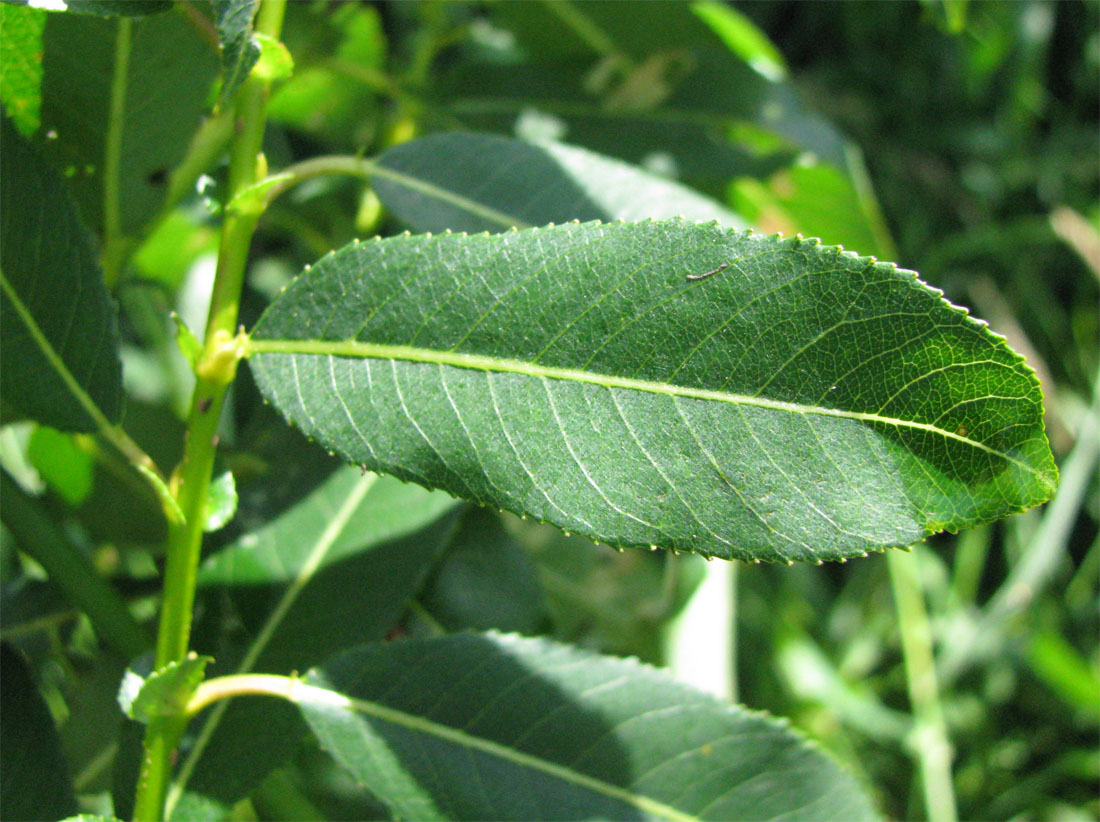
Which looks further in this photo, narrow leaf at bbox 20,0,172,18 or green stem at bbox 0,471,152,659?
green stem at bbox 0,471,152,659

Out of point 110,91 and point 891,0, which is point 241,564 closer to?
point 110,91

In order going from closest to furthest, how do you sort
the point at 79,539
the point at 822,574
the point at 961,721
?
the point at 79,539 < the point at 961,721 < the point at 822,574

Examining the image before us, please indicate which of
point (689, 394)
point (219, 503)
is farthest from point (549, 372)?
point (219, 503)

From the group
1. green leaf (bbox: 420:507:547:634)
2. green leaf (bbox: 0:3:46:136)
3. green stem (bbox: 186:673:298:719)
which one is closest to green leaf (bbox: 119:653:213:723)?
green stem (bbox: 186:673:298:719)

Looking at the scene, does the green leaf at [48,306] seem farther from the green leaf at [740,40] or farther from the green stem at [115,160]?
the green leaf at [740,40]

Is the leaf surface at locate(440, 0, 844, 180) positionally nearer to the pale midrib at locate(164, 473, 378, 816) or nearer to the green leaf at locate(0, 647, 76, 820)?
the pale midrib at locate(164, 473, 378, 816)

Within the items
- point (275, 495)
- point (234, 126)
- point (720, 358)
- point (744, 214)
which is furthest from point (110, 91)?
point (744, 214)

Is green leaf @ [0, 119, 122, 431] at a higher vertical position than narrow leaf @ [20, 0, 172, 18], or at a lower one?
lower
